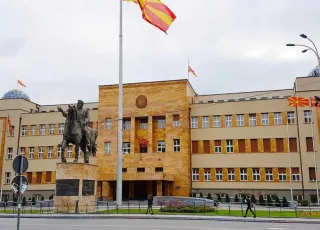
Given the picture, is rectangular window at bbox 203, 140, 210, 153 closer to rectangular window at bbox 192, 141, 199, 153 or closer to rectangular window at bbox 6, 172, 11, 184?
rectangular window at bbox 192, 141, 199, 153

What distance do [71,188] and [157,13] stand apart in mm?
13353

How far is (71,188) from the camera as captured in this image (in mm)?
26766

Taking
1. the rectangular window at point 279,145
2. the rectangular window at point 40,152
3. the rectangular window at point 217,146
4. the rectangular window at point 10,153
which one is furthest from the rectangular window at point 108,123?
the rectangular window at point 279,145

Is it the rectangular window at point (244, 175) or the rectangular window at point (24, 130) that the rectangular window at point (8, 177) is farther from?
the rectangular window at point (244, 175)

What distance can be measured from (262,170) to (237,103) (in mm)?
9368

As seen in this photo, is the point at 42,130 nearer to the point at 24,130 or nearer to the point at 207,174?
the point at 24,130

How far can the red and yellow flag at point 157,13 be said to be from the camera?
79.9 feet

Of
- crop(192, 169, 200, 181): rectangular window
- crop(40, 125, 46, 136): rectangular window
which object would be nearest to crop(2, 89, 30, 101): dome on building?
crop(40, 125, 46, 136): rectangular window

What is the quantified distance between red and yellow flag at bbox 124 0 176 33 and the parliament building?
83.8 feet

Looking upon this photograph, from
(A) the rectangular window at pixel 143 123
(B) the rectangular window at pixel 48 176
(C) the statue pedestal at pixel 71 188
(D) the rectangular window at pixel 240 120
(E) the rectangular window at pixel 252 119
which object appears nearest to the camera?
(C) the statue pedestal at pixel 71 188

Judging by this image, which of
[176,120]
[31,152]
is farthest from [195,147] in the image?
[31,152]

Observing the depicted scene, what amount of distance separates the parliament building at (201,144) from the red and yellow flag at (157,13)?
2555 cm

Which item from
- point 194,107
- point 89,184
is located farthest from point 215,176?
point 89,184

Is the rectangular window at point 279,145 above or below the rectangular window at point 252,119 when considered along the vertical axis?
below
